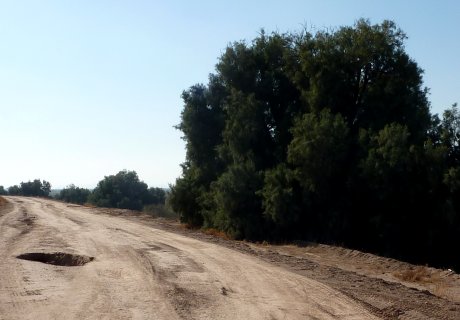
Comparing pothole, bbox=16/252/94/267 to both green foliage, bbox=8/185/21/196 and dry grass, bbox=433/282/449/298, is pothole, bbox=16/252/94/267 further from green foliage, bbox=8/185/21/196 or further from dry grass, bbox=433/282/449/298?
green foliage, bbox=8/185/21/196

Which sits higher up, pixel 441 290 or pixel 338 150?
pixel 338 150

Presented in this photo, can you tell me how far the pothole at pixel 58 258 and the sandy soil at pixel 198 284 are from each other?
1.1 inches

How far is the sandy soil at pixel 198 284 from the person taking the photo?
10.8 m

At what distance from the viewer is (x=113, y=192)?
100938 mm

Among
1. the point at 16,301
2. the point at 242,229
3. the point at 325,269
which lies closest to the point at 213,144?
the point at 242,229

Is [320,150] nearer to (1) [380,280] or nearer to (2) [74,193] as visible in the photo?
(1) [380,280]

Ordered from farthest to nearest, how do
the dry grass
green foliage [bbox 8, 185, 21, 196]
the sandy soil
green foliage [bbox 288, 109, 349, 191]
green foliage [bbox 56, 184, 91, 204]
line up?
1. green foliage [bbox 8, 185, 21, 196]
2. green foliage [bbox 56, 184, 91, 204]
3. green foliage [bbox 288, 109, 349, 191]
4. the dry grass
5. the sandy soil

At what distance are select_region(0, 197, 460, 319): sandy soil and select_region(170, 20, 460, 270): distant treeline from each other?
18.6ft

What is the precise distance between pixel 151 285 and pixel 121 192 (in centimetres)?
9202

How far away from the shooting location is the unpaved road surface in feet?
34.9

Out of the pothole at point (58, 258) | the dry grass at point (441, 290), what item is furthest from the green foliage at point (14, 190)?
the dry grass at point (441, 290)

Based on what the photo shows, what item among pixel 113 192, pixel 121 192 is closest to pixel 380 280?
pixel 113 192

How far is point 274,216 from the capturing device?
2773 cm

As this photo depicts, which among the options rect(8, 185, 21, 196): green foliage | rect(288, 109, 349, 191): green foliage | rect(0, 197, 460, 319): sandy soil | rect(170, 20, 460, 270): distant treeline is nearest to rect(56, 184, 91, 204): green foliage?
rect(8, 185, 21, 196): green foliage
